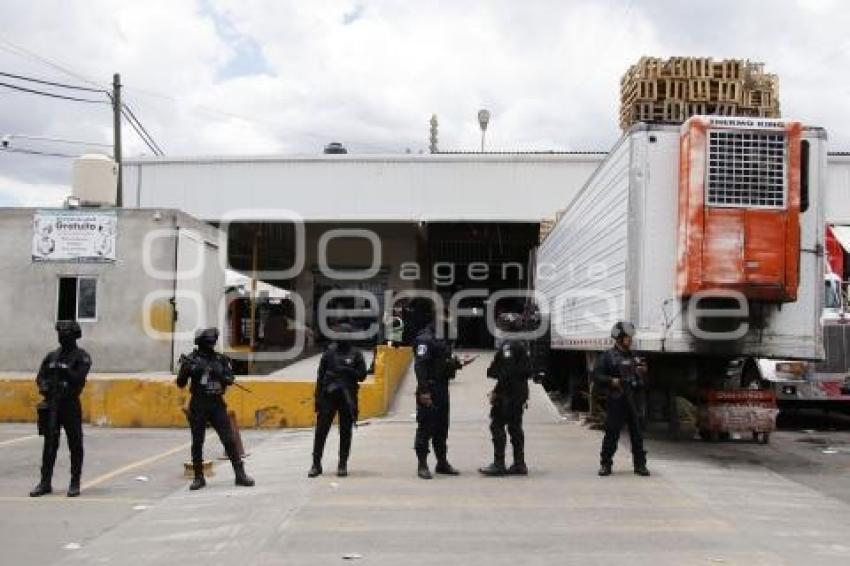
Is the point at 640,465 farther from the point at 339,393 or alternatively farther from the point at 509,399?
the point at 339,393

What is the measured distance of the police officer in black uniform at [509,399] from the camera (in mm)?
9766

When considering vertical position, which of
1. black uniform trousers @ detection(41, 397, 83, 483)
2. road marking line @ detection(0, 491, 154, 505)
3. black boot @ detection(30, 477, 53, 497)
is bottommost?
road marking line @ detection(0, 491, 154, 505)

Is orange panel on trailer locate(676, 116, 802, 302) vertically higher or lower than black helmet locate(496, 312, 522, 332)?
higher

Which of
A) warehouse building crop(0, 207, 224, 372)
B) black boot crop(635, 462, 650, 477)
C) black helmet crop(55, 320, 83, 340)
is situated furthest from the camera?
warehouse building crop(0, 207, 224, 372)

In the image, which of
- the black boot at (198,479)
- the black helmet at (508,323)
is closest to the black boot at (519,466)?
the black helmet at (508,323)

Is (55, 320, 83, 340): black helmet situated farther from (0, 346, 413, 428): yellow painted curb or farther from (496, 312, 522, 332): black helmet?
(0, 346, 413, 428): yellow painted curb

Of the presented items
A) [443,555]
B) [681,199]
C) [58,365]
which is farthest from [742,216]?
[58,365]

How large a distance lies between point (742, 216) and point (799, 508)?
338cm

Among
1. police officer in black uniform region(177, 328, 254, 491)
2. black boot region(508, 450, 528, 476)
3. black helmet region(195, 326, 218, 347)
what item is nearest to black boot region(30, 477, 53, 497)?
police officer in black uniform region(177, 328, 254, 491)

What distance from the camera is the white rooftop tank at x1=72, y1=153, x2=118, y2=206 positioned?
71.1 feet

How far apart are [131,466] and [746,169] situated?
7.73m

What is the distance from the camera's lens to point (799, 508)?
8430 millimetres

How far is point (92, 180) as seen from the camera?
21.7 meters

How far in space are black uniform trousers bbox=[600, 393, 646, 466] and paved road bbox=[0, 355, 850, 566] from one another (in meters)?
0.25
